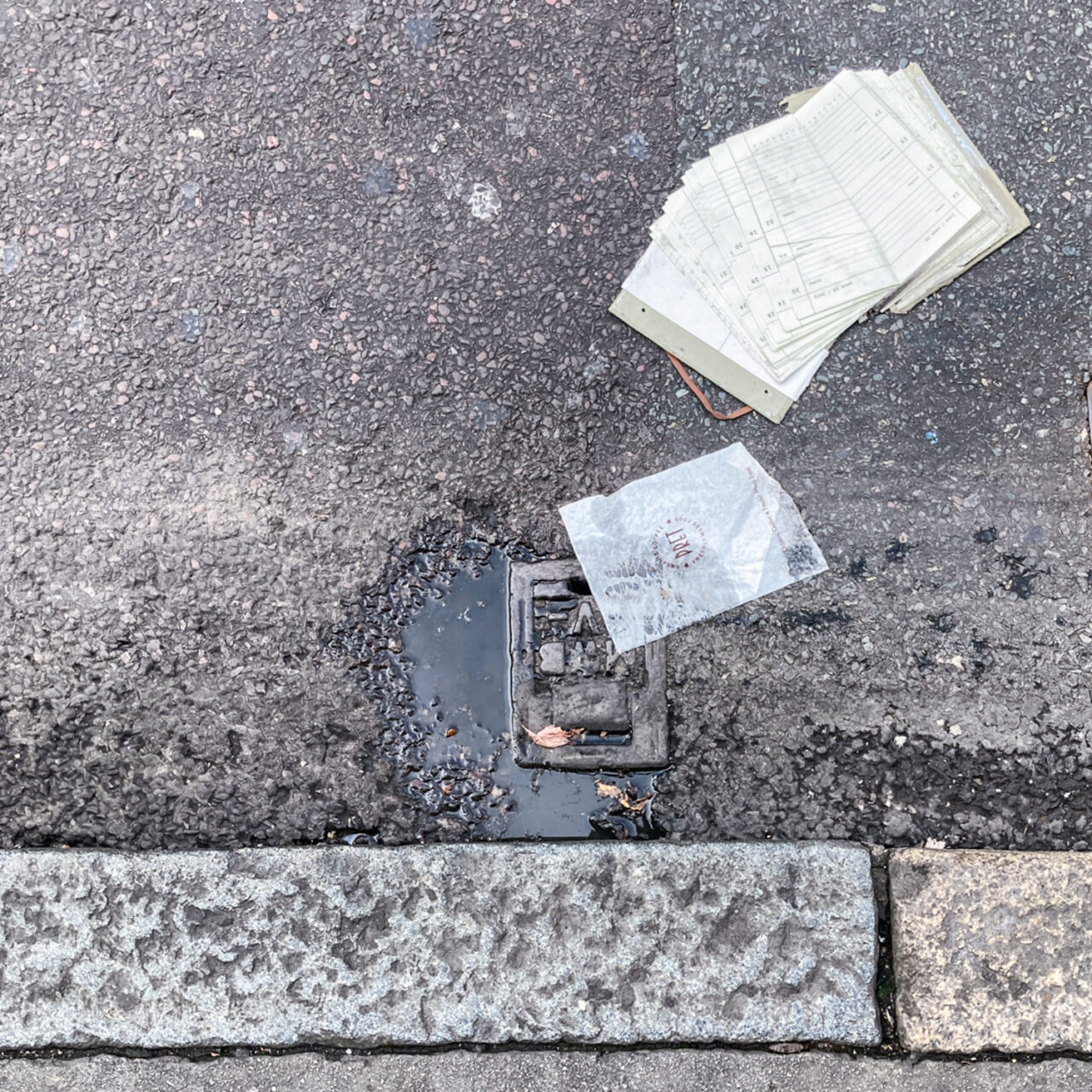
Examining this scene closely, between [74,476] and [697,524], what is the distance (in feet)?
4.97

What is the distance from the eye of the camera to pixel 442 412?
2.00m

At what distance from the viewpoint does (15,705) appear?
1.96 m

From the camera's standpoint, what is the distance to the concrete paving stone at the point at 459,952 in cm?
183

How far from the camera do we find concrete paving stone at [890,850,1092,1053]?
1.83 metres

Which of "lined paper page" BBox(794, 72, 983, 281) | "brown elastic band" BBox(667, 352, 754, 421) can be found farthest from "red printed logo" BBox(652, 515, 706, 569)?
"lined paper page" BBox(794, 72, 983, 281)

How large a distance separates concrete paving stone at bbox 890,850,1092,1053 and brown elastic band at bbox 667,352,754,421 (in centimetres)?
109

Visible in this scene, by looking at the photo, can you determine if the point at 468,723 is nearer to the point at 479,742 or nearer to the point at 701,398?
the point at 479,742

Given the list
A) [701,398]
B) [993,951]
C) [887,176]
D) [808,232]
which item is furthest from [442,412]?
[993,951]

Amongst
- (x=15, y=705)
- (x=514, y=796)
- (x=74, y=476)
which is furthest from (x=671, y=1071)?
(x=74, y=476)

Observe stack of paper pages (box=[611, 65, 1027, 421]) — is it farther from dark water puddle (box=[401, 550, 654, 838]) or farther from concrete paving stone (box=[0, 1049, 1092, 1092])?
concrete paving stone (box=[0, 1049, 1092, 1092])

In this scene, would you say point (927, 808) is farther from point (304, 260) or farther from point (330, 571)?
point (304, 260)

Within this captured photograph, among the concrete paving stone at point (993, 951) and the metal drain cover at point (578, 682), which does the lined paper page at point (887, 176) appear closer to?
the metal drain cover at point (578, 682)


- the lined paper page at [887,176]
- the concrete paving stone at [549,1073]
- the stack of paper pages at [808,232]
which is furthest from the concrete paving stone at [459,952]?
the lined paper page at [887,176]

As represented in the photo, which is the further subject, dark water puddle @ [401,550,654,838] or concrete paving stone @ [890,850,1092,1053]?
dark water puddle @ [401,550,654,838]
